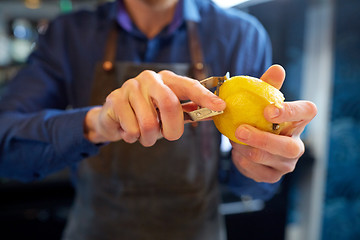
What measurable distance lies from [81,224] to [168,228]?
292mm

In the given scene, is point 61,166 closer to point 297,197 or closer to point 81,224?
point 81,224

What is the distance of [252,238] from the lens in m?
1.65

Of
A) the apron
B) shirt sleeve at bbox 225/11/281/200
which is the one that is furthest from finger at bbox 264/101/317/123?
the apron

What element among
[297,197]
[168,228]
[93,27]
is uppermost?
[93,27]

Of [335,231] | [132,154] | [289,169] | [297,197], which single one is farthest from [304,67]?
[289,169]

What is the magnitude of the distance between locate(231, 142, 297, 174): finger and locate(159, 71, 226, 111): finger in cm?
9

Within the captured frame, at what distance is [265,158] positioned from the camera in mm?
405

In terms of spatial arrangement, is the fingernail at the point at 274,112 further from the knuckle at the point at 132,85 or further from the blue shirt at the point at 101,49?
the blue shirt at the point at 101,49

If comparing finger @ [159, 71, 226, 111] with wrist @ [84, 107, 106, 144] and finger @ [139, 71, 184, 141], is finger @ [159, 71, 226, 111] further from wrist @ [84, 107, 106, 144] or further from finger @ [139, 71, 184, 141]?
wrist @ [84, 107, 106, 144]

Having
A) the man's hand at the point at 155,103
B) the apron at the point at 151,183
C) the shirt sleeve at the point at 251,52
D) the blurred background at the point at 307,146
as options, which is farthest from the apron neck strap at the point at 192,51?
the blurred background at the point at 307,146

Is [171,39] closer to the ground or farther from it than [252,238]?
farther from it

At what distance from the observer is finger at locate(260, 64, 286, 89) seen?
39 centimetres

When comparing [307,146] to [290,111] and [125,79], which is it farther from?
[290,111]


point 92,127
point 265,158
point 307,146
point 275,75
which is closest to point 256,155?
point 265,158
